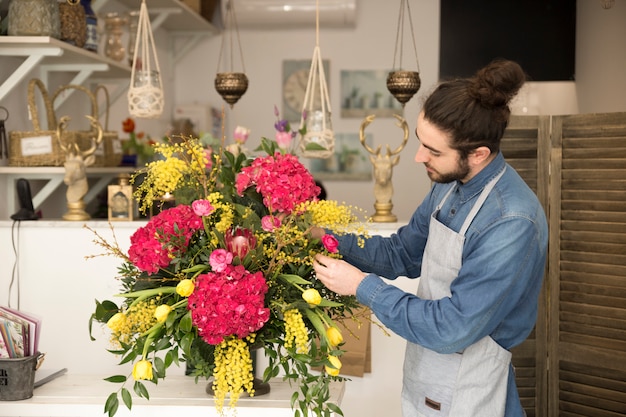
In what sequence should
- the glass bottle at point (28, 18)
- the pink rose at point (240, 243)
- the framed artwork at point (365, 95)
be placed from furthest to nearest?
the framed artwork at point (365, 95) < the glass bottle at point (28, 18) < the pink rose at point (240, 243)

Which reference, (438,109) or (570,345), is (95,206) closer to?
(570,345)

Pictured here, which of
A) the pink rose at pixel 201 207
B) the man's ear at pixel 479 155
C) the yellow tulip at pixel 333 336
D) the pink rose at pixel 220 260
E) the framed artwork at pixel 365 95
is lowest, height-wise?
the yellow tulip at pixel 333 336

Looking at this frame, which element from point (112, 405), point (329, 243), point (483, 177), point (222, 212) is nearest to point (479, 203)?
point (483, 177)

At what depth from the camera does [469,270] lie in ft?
5.78

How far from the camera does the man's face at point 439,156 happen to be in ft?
6.05

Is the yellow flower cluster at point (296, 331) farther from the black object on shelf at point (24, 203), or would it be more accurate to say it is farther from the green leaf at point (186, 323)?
the black object on shelf at point (24, 203)

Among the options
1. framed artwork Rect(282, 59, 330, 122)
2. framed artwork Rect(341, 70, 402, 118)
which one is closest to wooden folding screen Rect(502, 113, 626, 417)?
framed artwork Rect(341, 70, 402, 118)

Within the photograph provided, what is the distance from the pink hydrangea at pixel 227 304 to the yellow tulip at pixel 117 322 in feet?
0.59

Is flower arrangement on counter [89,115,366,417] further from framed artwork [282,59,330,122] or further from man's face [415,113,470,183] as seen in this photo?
framed artwork [282,59,330,122]

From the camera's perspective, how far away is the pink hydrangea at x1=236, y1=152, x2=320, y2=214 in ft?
5.95

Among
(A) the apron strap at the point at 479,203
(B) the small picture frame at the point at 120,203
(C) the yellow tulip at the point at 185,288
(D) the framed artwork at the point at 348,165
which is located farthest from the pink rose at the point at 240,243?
(D) the framed artwork at the point at 348,165

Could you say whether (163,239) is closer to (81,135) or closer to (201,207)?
(201,207)

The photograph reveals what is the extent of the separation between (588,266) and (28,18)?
2454mm

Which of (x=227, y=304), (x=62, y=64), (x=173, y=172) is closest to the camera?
(x=227, y=304)
